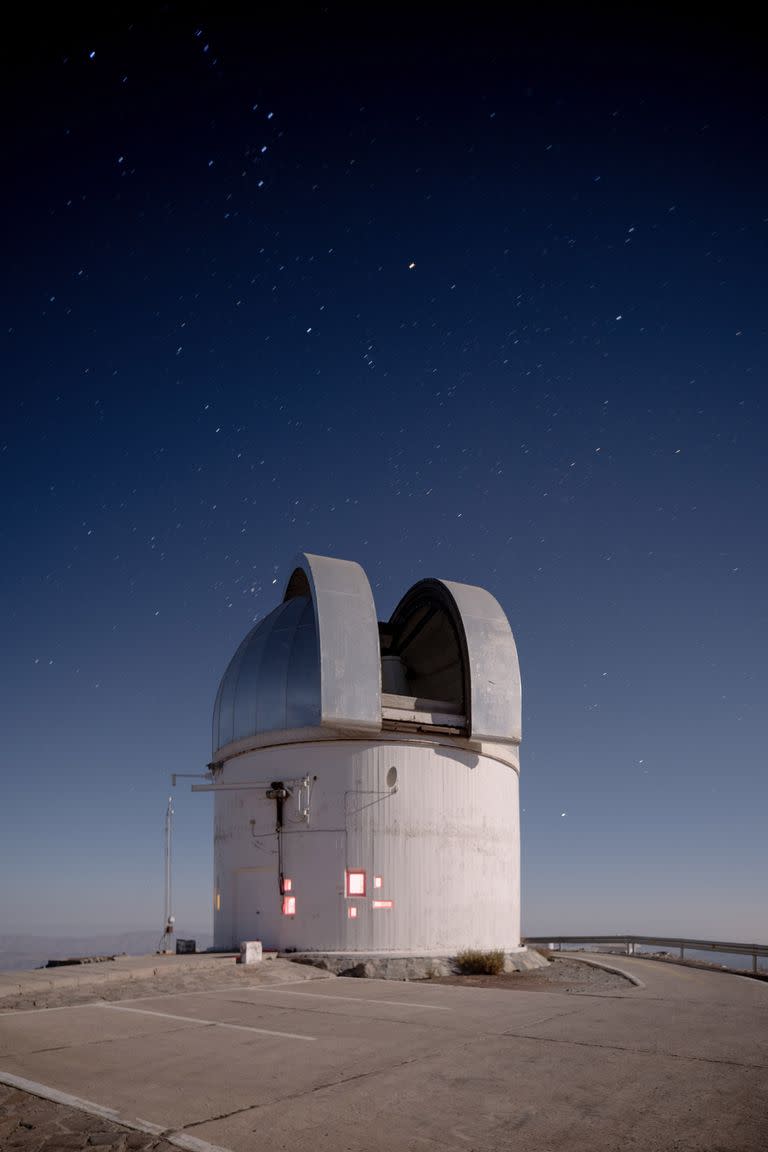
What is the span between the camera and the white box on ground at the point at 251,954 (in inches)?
646

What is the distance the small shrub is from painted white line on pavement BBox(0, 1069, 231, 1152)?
11469 millimetres

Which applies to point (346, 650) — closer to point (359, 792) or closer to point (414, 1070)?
point (359, 792)

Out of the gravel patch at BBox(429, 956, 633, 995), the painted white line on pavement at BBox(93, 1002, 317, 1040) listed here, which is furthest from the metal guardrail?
the painted white line on pavement at BBox(93, 1002, 317, 1040)

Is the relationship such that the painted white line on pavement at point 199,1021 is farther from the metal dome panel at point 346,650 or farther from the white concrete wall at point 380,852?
the metal dome panel at point 346,650

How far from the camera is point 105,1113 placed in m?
5.89

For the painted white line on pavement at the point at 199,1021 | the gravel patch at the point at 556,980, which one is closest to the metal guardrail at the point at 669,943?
the gravel patch at the point at 556,980

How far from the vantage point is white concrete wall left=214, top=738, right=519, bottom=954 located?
17531 millimetres

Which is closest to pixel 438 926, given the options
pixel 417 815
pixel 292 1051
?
pixel 417 815

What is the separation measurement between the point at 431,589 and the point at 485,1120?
53.8ft

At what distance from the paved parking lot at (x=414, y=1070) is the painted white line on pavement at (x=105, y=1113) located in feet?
0.07

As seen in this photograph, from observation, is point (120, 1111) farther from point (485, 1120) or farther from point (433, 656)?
point (433, 656)

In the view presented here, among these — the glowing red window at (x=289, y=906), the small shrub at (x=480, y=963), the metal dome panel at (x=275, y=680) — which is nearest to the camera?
the small shrub at (x=480, y=963)

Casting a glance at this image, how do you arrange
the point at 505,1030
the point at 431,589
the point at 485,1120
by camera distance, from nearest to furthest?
1. the point at 485,1120
2. the point at 505,1030
3. the point at 431,589

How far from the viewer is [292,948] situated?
58.1 ft
